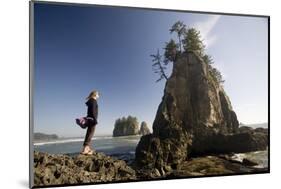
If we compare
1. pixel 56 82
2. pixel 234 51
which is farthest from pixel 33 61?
pixel 234 51

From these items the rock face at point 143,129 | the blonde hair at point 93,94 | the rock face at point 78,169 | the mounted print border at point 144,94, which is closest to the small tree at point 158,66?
the mounted print border at point 144,94

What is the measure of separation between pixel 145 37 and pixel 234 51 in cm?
96

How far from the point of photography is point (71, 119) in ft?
13.3

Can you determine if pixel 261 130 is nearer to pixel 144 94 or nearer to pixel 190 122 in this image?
pixel 190 122

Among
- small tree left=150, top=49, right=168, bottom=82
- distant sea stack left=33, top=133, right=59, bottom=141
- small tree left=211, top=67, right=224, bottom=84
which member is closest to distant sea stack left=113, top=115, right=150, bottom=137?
small tree left=150, top=49, right=168, bottom=82

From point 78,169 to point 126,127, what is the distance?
0.59 m

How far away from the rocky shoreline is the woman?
7 centimetres

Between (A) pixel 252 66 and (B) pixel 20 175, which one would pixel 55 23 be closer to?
(B) pixel 20 175

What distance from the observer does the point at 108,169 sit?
4.15 metres

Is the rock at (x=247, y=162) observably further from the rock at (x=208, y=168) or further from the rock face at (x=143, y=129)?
the rock face at (x=143, y=129)

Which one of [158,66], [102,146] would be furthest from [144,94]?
[102,146]

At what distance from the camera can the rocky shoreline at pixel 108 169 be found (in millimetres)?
3963

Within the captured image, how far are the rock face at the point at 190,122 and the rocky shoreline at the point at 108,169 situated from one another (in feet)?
0.24

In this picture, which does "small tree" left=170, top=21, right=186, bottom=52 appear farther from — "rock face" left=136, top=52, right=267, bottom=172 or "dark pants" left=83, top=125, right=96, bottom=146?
"dark pants" left=83, top=125, right=96, bottom=146
